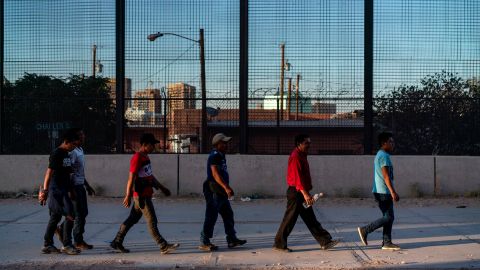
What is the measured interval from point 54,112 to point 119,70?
1.90 m

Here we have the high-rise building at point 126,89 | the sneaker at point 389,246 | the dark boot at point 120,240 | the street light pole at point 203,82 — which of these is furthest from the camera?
the high-rise building at point 126,89

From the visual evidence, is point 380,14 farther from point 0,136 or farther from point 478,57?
point 0,136

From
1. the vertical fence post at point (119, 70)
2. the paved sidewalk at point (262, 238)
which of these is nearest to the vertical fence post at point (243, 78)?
the paved sidewalk at point (262, 238)

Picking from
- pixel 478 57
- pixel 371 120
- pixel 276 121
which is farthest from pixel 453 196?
pixel 276 121

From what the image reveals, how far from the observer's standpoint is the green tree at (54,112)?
1406 cm

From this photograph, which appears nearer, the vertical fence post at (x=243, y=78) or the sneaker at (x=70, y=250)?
the sneaker at (x=70, y=250)

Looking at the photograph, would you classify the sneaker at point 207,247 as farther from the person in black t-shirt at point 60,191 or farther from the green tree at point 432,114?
the green tree at point 432,114

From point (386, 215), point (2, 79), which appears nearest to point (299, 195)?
point (386, 215)

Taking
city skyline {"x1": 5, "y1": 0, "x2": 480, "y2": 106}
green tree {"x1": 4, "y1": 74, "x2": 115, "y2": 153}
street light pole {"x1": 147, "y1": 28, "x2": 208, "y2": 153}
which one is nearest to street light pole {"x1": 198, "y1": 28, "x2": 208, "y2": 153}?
street light pole {"x1": 147, "y1": 28, "x2": 208, "y2": 153}

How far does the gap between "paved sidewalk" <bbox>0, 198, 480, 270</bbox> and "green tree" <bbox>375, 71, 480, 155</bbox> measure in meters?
1.57

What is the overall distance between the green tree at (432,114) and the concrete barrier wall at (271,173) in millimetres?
494

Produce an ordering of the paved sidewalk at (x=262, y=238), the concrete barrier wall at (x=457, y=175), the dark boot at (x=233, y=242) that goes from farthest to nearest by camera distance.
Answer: the concrete barrier wall at (x=457, y=175), the dark boot at (x=233, y=242), the paved sidewalk at (x=262, y=238)

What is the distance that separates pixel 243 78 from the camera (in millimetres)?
13625

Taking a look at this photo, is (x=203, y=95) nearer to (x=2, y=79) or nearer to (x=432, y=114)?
(x=2, y=79)
